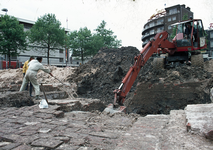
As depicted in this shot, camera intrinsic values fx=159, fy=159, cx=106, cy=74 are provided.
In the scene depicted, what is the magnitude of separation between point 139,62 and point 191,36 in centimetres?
342

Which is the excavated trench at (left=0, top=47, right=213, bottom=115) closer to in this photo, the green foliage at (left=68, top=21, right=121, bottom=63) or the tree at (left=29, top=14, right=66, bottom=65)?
the tree at (left=29, top=14, right=66, bottom=65)

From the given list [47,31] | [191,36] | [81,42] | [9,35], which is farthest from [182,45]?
[81,42]

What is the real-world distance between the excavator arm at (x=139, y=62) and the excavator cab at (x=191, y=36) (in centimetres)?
43

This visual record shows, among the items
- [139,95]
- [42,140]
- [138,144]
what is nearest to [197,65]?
[139,95]

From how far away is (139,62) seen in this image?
5.90 m

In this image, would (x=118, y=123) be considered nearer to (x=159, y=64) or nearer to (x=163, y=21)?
(x=159, y=64)

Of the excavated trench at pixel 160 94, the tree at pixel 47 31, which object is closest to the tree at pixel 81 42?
the tree at pixel 47 31

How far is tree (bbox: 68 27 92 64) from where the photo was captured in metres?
25.6

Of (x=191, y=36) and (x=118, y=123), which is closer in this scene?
(x=118, y=123)

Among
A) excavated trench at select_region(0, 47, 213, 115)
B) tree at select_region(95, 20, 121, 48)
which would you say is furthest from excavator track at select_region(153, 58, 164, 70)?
tree at select_region(95, 20, 121, 48)

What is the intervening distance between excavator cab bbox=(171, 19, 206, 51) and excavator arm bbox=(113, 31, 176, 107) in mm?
434

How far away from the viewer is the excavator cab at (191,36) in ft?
24.7

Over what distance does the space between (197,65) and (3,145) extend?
828 centimetres

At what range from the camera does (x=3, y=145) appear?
2174mm
